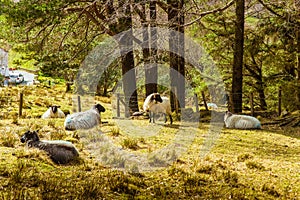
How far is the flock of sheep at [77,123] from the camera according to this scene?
6.34m

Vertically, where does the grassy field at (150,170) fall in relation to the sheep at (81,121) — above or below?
below

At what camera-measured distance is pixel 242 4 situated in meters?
14.0

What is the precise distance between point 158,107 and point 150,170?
6.17 m

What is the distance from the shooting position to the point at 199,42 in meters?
17.4

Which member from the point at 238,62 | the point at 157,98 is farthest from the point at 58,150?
the point at 238,62

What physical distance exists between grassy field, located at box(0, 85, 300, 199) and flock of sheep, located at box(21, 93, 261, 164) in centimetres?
18

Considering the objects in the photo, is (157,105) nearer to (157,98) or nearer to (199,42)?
(157,98)

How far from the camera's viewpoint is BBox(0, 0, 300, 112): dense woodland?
1257 cm

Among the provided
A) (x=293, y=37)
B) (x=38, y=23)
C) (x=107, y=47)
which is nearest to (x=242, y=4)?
(x=293, y=37)

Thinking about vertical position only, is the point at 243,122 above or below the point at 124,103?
below

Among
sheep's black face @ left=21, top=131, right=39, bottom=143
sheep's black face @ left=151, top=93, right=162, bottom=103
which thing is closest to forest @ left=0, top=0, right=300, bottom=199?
sheep's black face @ left=21, top=131, right=39, bottom=143

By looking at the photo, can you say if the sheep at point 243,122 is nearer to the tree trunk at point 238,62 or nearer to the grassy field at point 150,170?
the tree trunk at point 238,62

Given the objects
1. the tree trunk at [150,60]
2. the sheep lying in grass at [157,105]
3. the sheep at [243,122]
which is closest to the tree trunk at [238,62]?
the sheep at [243,122]

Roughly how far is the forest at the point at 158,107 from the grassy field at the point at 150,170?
0.03m
